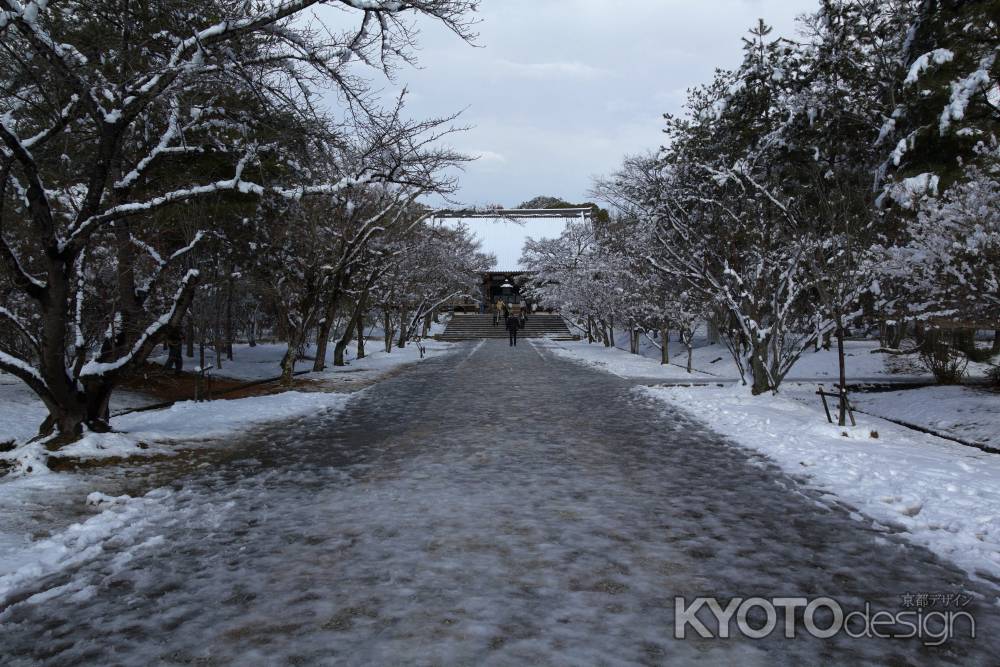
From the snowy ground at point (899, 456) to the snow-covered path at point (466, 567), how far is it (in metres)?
0.40

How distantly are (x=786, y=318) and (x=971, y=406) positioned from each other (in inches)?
149

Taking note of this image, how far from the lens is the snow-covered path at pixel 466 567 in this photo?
11.5 ft

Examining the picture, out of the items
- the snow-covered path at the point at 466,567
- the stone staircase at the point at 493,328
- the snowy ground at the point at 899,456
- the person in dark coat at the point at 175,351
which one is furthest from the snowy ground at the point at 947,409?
the stone staircase at the point at 493,328

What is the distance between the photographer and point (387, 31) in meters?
9.04

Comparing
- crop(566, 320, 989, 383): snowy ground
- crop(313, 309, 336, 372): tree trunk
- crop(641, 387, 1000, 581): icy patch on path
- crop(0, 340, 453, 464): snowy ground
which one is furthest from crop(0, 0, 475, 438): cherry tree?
crop(566, 320, 989, 383): snowy ground

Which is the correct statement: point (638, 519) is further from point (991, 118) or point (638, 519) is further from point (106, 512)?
point (991, 118)

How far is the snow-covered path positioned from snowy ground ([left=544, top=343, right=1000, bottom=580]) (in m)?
0.40

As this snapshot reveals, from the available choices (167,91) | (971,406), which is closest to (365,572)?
(167,91)

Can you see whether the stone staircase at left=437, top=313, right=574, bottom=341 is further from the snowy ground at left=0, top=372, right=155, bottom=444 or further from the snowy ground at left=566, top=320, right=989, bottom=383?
the snowy ground at left=0, top=372, right=155, bottom=444

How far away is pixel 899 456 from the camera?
841cm

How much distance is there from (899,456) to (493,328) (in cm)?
5463

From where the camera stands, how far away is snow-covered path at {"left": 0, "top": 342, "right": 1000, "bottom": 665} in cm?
349

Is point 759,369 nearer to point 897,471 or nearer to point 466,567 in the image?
point 897,471

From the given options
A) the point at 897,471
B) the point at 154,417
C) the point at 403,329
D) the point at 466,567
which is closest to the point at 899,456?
the point at 897,471
